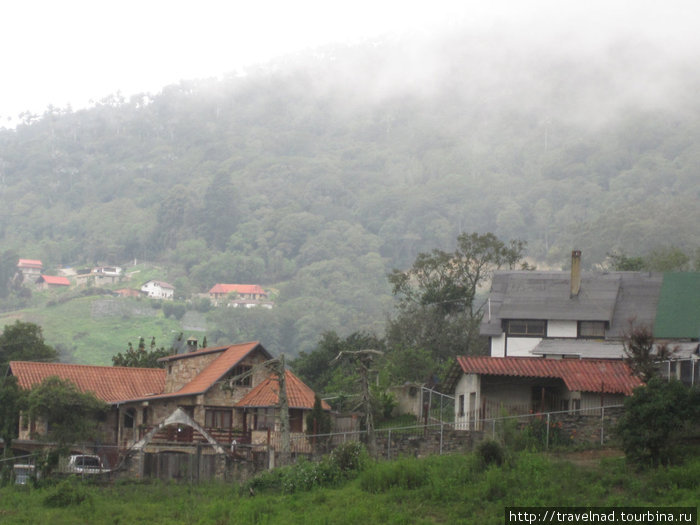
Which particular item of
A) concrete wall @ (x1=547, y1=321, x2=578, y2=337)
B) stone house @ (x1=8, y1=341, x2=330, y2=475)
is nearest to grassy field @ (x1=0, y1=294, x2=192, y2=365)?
stone house @ (x1=8, y1=341, x2=330, y2=475)

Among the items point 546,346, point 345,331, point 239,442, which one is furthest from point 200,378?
point 345,331

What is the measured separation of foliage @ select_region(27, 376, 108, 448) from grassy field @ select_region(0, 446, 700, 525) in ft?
25.6

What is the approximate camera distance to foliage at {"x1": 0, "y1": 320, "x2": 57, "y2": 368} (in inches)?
2692

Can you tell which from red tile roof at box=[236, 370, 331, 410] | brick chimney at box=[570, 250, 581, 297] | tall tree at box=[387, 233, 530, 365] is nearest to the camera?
red tile roof at box=[236, 370, 331, 410]

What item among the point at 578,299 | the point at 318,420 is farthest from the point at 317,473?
the point at 578,299

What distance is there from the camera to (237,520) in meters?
30.0

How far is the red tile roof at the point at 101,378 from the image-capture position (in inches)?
2064

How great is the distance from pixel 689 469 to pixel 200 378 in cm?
3126

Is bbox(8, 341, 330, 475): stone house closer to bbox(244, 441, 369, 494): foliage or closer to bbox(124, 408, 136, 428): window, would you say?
bbox(124, 408, 136, 428): window

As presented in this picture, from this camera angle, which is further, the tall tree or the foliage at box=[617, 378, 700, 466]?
the tall tree

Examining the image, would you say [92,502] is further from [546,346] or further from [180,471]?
[546,346]

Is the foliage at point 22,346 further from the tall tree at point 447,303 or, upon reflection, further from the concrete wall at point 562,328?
the concrete wall at point 562,328

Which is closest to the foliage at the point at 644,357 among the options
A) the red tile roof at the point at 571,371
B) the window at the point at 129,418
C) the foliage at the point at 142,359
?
the red tile roof at the point at 571,371


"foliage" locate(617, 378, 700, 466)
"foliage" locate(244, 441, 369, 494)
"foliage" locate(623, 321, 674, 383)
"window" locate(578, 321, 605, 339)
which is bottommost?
"foliage" locate(244, 441, 369, 494)
